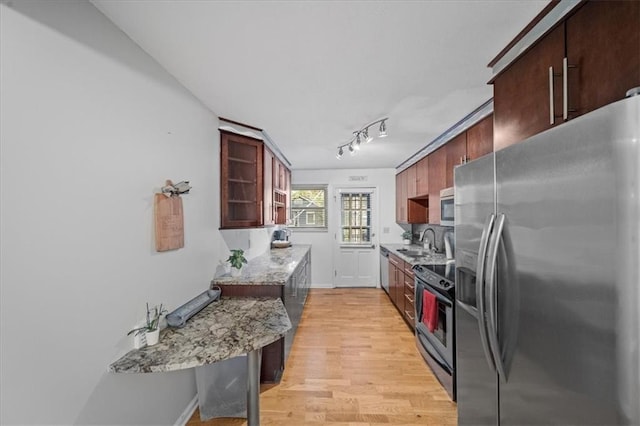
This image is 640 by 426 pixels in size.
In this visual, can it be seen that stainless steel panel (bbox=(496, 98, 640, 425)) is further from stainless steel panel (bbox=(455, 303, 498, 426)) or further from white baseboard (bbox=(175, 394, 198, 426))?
white baseboard (bbox=(175, 394, 198, 426))

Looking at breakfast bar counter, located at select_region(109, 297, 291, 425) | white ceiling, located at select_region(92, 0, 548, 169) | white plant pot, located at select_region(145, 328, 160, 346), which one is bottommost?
breakfast bar counter, located at select_region(109, 297, 291, 425)

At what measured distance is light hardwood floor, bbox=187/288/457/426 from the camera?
2049mm

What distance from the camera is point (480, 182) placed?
1.36m

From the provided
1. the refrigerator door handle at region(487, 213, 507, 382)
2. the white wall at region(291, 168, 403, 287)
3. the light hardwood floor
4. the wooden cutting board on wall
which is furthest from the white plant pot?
the white wall at region(291, 168, 403, 287)

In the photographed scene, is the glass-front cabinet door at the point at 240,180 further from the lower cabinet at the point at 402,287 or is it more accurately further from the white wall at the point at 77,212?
the lower cabinet at the point at 402,287

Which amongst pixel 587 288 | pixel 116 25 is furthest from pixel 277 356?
pixel 116 25

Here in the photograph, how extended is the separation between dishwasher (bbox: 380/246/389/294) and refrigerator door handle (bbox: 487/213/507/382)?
3694 millimetres

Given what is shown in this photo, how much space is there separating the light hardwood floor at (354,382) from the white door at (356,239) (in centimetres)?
173

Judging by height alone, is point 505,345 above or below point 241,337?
above

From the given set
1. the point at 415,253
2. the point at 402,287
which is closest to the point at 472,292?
the point at 402,287

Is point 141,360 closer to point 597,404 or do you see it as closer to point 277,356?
point 277,356

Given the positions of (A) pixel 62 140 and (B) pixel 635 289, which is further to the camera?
(A) pixel 62 140

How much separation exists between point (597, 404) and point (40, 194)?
193cm

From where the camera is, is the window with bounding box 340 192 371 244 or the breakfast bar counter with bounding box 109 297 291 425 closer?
the breakfast bar counter with bounding box 109 297 291 425
